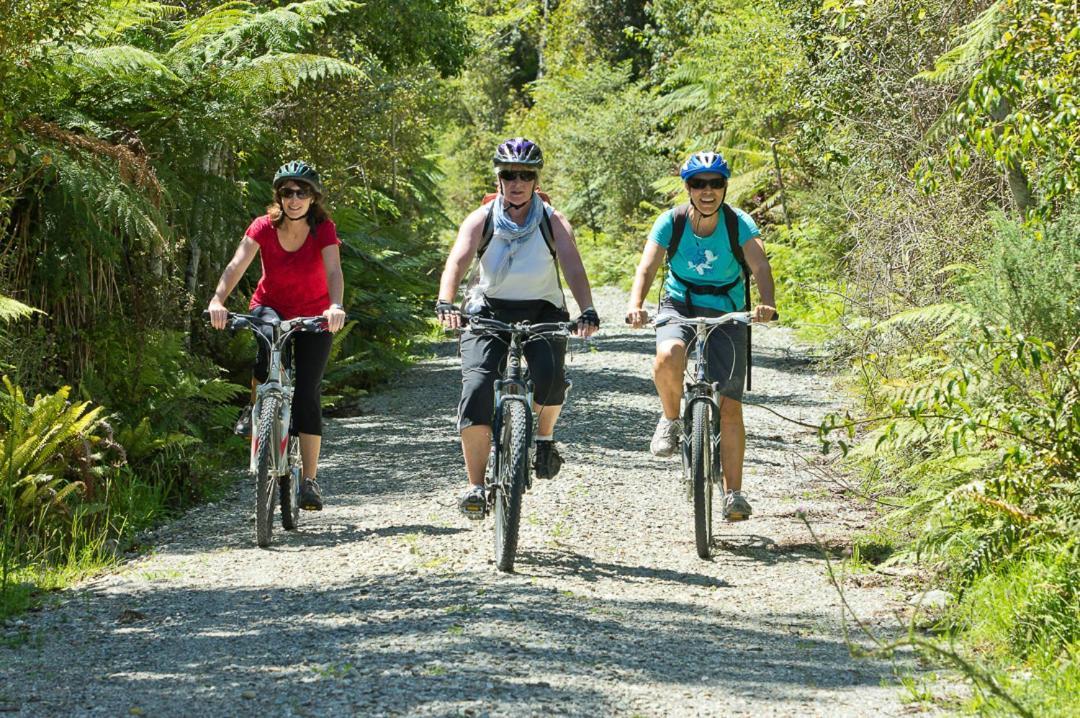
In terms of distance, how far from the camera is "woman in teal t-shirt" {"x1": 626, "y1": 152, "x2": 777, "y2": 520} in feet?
23.9

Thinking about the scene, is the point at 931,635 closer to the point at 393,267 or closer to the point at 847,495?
the point at 847,495

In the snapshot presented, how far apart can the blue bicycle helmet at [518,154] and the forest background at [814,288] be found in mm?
2085

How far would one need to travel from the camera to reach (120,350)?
30.7ft

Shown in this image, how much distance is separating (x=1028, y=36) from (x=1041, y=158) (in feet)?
6.98

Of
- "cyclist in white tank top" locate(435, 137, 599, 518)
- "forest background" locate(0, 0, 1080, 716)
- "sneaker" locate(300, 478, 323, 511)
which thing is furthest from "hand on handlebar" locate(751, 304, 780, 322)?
"sneaker" locate(300, 478, 323, 511)

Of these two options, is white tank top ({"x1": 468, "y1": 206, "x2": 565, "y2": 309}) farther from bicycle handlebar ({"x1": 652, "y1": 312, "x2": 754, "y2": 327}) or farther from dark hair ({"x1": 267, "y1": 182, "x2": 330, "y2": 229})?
dark hair ({"x1": 267, "y1": 182, "x2": 330, "y2": 229})

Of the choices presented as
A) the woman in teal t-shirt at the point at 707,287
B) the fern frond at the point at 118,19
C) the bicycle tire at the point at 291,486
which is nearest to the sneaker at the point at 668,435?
the woman in teal t-shirt at the point at 707,287

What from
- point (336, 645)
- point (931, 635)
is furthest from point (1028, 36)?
point (336, 645)

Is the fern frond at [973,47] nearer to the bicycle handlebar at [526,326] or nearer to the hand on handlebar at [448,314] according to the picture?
the bicycle handlebar at [526,326]

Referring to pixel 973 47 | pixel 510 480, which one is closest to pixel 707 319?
pixel 510 480

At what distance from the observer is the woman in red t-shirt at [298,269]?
7.64 metres

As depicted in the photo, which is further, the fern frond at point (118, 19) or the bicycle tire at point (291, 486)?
the fern frond at point (118, 19)

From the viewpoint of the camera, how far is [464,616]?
5883 millimetres

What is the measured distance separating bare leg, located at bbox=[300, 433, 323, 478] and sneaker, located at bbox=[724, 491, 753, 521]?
8.06 feet
